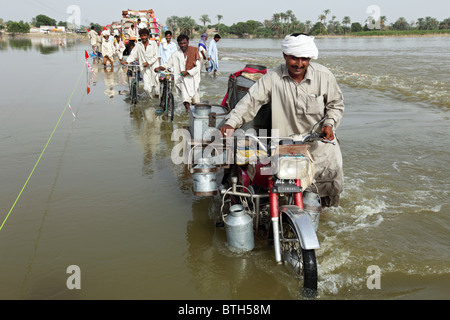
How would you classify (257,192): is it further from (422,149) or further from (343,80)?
(343,80)

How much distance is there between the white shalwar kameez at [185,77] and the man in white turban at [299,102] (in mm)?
5247

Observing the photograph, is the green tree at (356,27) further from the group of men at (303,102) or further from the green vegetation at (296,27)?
the group of men at (303,102)

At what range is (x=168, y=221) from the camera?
429cm

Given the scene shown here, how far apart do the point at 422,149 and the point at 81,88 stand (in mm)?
10598

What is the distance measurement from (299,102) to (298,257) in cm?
139

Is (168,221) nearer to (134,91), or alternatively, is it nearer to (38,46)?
(134,91)

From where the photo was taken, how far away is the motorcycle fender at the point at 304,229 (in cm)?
280

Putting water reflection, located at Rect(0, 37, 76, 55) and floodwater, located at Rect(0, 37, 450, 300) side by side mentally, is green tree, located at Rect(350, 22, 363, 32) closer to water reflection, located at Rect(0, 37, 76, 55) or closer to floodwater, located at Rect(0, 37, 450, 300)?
water reflection, located at Rect(0, 37, 76, 55)

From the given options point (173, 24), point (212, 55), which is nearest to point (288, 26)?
point (173, 24)

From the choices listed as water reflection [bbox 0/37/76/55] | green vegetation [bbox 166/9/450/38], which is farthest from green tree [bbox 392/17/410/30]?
water reflection [bbox 0/37/76/55]

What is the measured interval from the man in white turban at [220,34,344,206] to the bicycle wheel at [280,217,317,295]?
1.90 feet

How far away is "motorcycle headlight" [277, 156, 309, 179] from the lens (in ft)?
9.50

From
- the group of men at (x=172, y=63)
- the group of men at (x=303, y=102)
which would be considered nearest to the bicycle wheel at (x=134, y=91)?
the group of men at (x=172, y=63)
